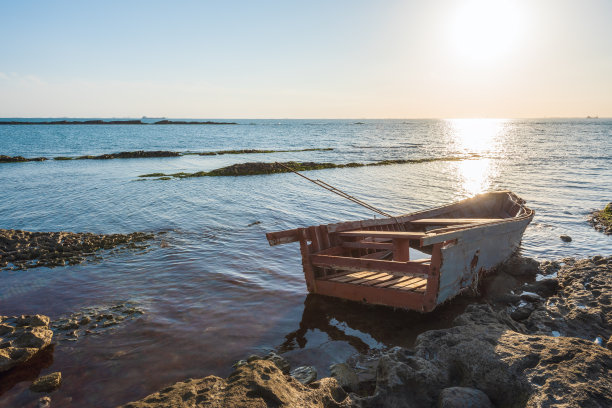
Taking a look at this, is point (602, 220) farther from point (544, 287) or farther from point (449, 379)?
point (449, 379)

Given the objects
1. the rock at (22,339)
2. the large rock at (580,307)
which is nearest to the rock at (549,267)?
the large rock at (580,307)

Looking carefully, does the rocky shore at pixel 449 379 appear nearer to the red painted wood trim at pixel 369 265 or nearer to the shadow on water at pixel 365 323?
the shadow on water at pixel 365 323

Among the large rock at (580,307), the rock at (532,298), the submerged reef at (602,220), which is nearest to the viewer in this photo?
the large rock at (580,307)

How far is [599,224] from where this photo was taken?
13.9 meters

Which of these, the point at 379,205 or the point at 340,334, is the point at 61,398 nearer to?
the point at 340,334

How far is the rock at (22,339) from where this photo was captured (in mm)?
5246

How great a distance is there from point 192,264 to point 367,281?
5140 mm

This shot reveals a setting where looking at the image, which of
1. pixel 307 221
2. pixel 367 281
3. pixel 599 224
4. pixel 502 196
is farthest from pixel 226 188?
pixel 599 224

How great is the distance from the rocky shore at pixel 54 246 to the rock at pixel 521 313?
10129 millimetres

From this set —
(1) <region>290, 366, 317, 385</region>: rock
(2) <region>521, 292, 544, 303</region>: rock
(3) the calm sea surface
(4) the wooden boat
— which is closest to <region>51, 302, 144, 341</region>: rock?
(3) the calm sea surface

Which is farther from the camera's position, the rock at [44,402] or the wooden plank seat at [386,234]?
the wooden plank seat at [386,234]

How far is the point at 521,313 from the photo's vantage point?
22.6 feet

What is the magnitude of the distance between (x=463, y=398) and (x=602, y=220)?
47.6 feet

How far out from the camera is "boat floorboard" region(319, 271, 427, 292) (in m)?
7.04
